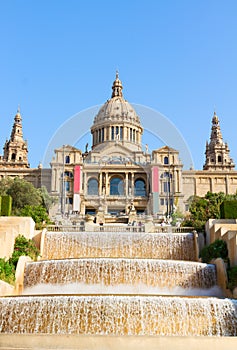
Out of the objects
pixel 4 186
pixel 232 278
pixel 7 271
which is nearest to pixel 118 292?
pixel 232 278

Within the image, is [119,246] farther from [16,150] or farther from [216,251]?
[16,150]

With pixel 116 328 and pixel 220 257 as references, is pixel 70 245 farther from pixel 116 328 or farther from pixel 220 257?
pixel 116 328

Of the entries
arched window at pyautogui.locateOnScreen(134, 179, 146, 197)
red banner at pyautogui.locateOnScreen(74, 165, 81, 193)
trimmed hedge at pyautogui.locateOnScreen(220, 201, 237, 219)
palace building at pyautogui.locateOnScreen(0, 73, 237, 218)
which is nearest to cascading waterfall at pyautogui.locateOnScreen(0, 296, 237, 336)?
trimmed hedge at pyautogui.locateOnScreen(220, 201, 237, 219)

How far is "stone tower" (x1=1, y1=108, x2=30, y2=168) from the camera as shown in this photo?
80688 mm

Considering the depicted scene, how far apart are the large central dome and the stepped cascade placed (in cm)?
6161

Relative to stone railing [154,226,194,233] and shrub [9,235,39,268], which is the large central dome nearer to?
stone railing [154,226,194,233]

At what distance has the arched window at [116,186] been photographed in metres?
70.6

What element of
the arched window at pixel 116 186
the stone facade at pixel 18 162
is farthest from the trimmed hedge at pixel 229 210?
the stone facade at pixel 18 162

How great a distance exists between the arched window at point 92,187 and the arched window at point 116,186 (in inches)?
97.9

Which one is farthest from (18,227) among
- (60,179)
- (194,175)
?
(194,175)

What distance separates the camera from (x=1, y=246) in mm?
19250

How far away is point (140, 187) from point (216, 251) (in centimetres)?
5143

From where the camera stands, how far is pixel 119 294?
1423 centimetres

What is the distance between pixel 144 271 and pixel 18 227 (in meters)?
6.85
